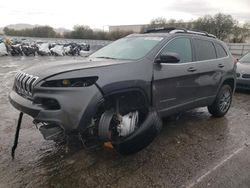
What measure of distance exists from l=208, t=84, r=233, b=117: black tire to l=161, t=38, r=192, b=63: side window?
1.45m

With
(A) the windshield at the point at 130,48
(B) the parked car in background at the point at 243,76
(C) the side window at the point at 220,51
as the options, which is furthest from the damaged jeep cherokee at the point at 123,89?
(B) the parked car in background at the point at 243,76

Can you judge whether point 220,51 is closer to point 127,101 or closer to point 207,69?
point 207,69

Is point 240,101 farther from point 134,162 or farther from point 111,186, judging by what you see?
point 111,186

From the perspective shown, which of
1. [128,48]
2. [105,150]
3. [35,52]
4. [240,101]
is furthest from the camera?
[35,52]

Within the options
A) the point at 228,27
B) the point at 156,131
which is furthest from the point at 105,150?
the point at 228,27

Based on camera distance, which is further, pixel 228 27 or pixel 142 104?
pixel 228 27

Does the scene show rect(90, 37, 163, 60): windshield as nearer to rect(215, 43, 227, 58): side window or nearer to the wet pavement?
the wet pavement

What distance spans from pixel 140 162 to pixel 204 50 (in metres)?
2.68

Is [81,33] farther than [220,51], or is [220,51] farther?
[81,33]

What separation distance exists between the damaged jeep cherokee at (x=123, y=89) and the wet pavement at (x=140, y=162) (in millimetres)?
337

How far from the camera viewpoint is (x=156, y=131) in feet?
11.7

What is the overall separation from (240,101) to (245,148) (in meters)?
3.63

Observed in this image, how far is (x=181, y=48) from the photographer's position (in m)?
4.46

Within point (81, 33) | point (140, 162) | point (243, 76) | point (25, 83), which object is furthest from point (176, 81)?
point (81, 33)
